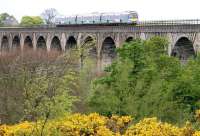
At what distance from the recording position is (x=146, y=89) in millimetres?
28766

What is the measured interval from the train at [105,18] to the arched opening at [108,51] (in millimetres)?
5462

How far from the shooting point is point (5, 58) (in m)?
46.6

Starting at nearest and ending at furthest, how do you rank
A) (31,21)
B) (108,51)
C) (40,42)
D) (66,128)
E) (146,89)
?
(66,128)
(146,89)
(108,51)
(40,42)
(31,21)

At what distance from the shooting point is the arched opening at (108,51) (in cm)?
5744

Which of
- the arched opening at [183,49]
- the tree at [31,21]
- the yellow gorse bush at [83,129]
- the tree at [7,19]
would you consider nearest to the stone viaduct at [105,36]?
the arched opening at [183,49]

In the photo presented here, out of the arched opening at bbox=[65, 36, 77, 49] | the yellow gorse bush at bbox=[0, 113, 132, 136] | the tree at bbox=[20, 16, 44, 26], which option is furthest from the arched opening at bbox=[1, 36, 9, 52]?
the yellow gorse bush at bbox=[0, 113, 132, 136]

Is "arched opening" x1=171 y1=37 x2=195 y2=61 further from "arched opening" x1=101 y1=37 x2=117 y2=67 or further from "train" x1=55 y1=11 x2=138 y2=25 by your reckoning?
"train" x1=55 y1=11 x2=138 y2=25

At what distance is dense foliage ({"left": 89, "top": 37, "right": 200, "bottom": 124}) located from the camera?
89.9 ft

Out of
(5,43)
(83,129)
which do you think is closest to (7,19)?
(5,43)

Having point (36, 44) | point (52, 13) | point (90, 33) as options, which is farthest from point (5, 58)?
point (52, 13)

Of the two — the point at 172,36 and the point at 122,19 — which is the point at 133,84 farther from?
the point at 122,19

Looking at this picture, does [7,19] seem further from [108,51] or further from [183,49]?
[183,49]

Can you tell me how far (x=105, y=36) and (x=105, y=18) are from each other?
376 inches

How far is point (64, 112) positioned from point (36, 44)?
60078 millimetres
